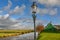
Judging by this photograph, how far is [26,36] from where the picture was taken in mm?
28094

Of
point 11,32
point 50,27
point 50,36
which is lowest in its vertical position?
point 50,36

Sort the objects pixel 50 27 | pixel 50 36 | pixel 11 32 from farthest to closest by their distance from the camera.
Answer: pixel 50 36 < pixel 50 27 < pixel 11 32

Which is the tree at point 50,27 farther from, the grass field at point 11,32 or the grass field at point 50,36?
the grass field at point 11,32

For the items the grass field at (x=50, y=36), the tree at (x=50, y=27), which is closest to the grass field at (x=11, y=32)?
Result: the grass field at (x=50, y=36)

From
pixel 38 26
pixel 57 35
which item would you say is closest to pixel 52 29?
pixel 57 35

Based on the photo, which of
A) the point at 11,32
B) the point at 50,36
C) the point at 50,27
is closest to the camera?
the point at 11,32

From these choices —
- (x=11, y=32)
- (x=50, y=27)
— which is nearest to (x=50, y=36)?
(x=50, y=27)

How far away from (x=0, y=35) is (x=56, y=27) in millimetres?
6766

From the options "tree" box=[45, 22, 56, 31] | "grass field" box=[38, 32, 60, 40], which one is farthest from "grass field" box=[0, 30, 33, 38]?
"tree" box=[45, 22, 56, 31]

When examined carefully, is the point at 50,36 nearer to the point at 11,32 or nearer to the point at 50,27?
the point at 50,27

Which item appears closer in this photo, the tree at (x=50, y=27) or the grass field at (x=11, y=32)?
the grass field at (x=11, y=32)

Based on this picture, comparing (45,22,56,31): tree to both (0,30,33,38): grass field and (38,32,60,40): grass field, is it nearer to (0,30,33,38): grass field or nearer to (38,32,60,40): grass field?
(38,32,60,40): grass field

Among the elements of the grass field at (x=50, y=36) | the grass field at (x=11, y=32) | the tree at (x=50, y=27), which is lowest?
the grass field at (x=50, y=36)

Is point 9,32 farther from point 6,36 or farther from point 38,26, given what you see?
point 38,26
